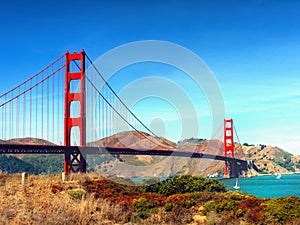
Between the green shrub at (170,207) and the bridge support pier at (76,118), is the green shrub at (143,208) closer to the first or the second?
the green shrub at (170,207)

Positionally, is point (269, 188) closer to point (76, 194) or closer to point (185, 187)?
point (185, 187)

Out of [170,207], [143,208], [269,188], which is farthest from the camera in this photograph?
[269,188]

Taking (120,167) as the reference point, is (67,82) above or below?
above

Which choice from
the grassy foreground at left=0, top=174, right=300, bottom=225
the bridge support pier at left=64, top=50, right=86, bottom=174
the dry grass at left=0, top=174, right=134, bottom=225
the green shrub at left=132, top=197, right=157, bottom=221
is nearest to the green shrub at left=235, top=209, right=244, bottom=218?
the grassy foreground at left=0, top=174, right=300, bottom=225

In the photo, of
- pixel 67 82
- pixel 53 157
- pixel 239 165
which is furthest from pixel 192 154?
pixel 53 157

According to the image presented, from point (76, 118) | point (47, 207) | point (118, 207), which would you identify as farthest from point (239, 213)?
point (76, 118)

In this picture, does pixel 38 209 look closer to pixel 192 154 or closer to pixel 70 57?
pixel 70 57

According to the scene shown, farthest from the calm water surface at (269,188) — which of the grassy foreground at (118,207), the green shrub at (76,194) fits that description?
the green shrub at (76,194)

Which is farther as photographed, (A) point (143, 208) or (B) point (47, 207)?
(A) point (143, 208)
